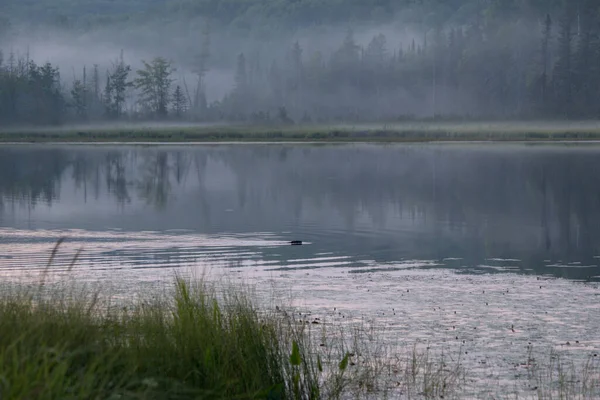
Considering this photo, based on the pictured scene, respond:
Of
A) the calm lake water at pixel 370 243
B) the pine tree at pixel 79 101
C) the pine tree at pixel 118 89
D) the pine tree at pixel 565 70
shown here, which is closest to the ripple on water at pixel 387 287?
the calm lake water at pixel 370 243

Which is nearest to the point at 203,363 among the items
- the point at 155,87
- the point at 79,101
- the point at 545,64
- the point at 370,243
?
the point at 370,243

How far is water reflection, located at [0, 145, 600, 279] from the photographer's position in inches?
1056

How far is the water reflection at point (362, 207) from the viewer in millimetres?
26812

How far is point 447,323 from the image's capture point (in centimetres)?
1590

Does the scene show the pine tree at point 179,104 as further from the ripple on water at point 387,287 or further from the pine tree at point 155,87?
the ripple on water at point 387,287

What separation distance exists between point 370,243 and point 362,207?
12.2m

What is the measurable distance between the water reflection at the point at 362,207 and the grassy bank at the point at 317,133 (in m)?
78.0

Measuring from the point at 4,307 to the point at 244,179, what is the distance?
158 feet

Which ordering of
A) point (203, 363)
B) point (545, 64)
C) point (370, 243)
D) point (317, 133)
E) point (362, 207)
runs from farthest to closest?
point (545, 64), point (317, 133), point (362, 207), point (370, 243), point (203, 363)

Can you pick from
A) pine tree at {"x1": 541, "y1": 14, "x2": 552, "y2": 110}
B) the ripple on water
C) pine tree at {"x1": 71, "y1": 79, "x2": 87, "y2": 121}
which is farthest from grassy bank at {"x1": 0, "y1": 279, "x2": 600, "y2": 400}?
pine tree at {"x1": 541, "y1": 14, "x2": 552, "y2": 110}

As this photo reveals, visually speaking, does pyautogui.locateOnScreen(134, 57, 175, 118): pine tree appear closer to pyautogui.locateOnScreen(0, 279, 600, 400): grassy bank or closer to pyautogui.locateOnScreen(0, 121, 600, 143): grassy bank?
pyautogui.locateOnScreen(0, 121, 600, 143): grassy bank

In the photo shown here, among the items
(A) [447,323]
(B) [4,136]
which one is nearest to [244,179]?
(A) [447,323]

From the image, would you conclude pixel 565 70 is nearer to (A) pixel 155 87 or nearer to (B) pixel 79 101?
(A) pixel 155 87

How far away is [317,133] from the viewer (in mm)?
155375
